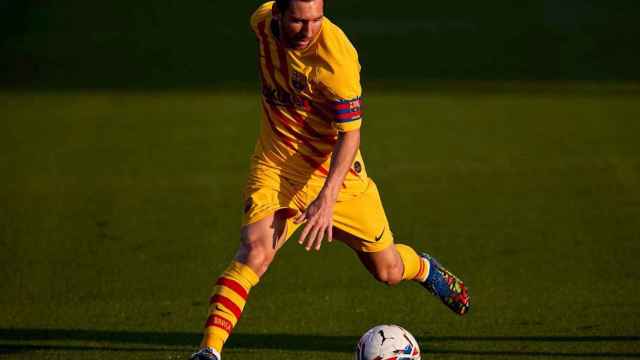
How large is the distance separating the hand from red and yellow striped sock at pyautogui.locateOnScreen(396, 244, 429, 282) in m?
1.20

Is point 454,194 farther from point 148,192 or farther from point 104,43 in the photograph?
point 104,43

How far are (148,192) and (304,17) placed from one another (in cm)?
772

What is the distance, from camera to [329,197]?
6.73 m

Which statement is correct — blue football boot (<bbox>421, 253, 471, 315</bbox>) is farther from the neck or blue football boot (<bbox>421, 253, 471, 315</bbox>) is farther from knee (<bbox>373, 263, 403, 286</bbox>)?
the neck

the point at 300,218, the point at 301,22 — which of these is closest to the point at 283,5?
the point at 301,22

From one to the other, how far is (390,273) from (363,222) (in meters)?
0.49

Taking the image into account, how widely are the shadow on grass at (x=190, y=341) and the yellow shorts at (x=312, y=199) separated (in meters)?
0.75

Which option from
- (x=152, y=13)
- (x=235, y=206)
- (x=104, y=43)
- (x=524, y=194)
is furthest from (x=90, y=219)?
(x=152, y=13)

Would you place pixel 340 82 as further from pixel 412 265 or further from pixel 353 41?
pixel 353 41

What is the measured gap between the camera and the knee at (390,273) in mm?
7688

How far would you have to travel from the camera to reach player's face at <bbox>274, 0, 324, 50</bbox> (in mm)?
6602

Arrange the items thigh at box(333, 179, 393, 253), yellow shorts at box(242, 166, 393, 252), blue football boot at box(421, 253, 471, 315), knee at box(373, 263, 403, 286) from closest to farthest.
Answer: yellow shorts at box(242, 166, 393, 252) < thigh at box(333, 179, 393, 253) < knee at box(373, 263, 403, 286) < blue football boot at box(421, 253, 471, 315)

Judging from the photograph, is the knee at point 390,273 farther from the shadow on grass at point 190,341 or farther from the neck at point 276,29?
the neck at point 276,29

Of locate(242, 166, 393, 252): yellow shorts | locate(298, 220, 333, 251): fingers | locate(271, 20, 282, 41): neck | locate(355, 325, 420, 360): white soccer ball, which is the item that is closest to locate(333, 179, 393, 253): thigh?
locate(242, 166, 393, 252): yellow shorts
